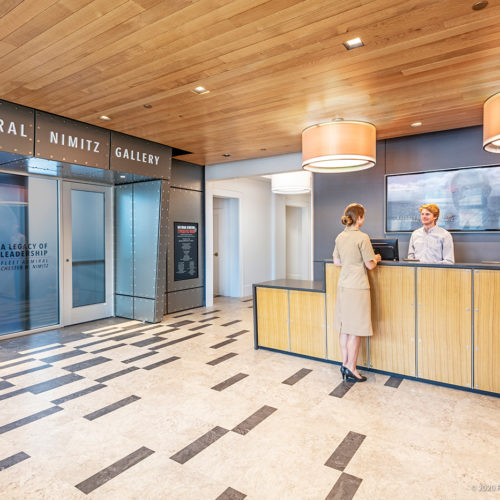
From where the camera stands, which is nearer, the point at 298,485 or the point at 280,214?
the point at 298,485

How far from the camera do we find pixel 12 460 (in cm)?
244

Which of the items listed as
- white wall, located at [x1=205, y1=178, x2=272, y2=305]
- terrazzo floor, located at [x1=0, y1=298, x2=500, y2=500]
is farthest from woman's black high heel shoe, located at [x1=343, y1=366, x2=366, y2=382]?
white wall, located at [x1=205, y1=178, x2=272, y2=305]

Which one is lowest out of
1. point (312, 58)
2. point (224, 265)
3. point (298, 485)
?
point (298, 485)

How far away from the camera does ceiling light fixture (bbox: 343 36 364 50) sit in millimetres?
2842

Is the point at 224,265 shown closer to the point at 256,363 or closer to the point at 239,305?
the point at 239,305

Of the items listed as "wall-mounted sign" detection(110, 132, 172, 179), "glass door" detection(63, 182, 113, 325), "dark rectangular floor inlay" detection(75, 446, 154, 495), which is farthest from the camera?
"glass door" detection(63, 182, 113, 325)

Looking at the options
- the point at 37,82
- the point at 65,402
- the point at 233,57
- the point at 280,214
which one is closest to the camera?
the point at 233,57

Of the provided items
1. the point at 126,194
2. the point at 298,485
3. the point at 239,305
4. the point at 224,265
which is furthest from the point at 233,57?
the point at 224,265

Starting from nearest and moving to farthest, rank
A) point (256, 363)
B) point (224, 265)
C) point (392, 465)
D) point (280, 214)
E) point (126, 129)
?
1. point (392, 465)
2. point (256, 363)
3. point (126, 129)
4. point (224, 265)
5. point (280, 214)

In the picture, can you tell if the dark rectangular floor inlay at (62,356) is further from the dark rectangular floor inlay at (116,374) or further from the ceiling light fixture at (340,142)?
the ceiling light fixture at (340,142)

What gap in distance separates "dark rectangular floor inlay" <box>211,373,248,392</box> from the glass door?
143 inches

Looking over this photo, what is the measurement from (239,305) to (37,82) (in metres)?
5.61

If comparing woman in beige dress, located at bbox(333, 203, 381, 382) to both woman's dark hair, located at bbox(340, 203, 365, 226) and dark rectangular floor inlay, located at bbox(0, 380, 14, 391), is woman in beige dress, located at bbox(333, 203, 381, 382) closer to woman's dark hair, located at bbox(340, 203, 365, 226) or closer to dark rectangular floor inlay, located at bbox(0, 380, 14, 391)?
woman's dark hair, located at bbox(340, 203, 365, 226)

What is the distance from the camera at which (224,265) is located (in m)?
9.30
